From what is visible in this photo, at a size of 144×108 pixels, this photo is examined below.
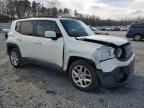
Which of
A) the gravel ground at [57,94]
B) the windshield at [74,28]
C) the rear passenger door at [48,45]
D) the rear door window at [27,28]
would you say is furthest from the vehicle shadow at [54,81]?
the rear door window at [27,28]

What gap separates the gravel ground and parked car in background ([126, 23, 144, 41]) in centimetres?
1431

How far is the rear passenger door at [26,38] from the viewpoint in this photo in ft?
21.3

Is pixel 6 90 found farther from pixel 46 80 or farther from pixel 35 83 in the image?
pixel 46 80

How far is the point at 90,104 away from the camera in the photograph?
4.45m

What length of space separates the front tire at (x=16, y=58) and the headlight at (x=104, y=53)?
→ 3.38 m

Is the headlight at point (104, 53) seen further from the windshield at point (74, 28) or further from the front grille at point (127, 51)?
the windshield at point (74, 28)

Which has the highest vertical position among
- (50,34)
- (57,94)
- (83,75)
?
(50,34)

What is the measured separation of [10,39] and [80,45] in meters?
3.34

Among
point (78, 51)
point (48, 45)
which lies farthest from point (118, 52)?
point (48, 45)

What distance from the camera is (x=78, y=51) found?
200 inches

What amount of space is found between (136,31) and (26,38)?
51.3ft

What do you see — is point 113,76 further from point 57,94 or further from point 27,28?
point 27,28

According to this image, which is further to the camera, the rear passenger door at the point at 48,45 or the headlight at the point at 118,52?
the rear passenger door at the point at 48,45

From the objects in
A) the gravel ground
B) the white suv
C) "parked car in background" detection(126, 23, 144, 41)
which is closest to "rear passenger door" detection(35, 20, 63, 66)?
the white suv
